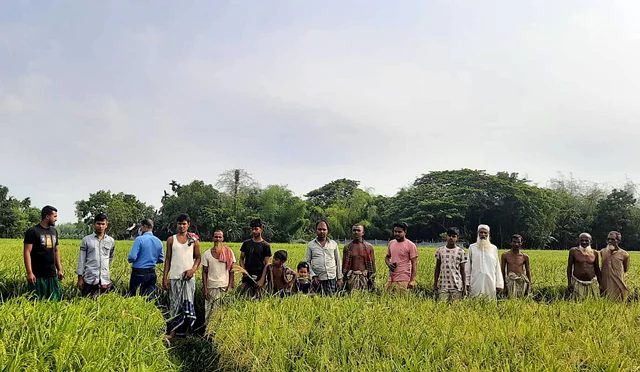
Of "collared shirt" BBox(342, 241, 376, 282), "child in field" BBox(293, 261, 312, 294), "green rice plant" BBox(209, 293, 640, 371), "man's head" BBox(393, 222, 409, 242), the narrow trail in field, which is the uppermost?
"man's head" BBox(393, 222, 409, 242)

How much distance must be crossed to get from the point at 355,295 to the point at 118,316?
8.60ft

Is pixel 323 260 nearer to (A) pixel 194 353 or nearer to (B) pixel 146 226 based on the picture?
(A) pixel 194 353

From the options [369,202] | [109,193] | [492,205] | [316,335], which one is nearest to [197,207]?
[109,193]

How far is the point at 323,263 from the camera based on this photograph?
22.2 feet

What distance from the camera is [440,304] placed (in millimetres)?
→ 5613

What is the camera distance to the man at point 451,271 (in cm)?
675

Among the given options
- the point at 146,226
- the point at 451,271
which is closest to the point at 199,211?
the point at 146,226

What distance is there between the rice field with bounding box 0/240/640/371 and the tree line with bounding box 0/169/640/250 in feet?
123

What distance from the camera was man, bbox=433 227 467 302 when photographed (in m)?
6.75

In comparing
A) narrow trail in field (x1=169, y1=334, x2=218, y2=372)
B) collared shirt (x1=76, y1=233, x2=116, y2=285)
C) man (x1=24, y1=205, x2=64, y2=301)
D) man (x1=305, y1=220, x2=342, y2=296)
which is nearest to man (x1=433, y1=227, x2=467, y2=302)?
man (x1=305, y1=220, x2=342, y2=296)

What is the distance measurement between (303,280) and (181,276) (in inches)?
68.6

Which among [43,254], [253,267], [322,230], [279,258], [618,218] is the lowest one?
[253,267]

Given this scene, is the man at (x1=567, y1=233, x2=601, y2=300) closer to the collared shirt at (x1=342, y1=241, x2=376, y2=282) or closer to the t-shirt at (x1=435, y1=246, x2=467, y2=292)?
the t-shirt at (x1=435, y1=246, x2=467, y2=292)

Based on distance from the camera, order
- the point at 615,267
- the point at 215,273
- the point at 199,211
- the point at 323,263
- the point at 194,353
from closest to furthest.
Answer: the point at 194,353 < the point at 215,273 < the point at 323,263 < the point at 615,267 < the point at 199,211
